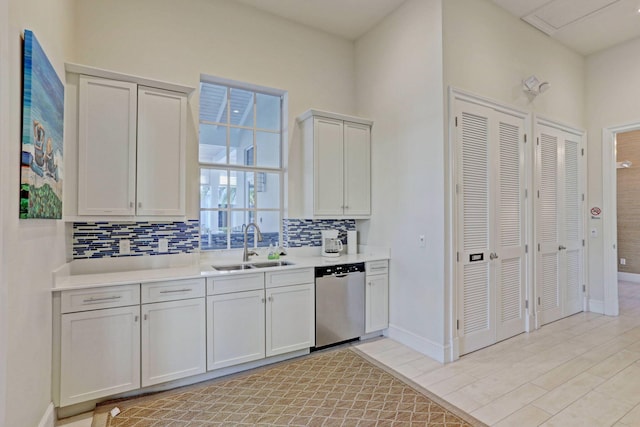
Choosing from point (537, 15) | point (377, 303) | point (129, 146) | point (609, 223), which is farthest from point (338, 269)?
point (609, 223)

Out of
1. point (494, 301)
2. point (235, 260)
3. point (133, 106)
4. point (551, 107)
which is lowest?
point (494, 301)

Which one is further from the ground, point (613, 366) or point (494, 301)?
point (494, 301)

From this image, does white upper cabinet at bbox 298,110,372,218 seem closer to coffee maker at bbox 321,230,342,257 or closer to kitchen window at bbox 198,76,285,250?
coffee maker at bbox 321,230,342,257

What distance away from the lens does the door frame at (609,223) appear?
4.35m

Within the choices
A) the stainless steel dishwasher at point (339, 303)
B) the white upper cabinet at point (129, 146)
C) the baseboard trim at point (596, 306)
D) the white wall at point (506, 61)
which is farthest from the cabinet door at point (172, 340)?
the baseboard trim at point (596, 306)

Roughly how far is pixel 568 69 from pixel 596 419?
434cm

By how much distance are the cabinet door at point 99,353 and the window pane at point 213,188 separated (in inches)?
52.8

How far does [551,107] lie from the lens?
4.14m

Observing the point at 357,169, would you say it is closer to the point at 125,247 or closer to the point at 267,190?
the point at 267,190

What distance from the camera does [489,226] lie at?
3.38m

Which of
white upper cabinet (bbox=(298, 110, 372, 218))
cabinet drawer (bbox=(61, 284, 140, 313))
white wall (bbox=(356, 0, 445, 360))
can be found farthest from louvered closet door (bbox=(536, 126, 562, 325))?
cabinet drawer (bbox=(61, 284, 140, 313))

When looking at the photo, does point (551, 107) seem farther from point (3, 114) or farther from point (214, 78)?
point (3, 114)

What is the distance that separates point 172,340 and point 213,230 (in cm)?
124

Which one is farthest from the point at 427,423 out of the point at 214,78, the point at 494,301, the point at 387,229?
the point at 214,78
